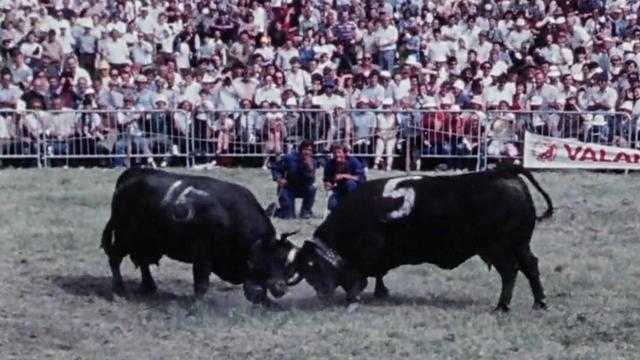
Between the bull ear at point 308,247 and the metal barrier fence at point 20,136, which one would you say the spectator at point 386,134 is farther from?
the bull ear at point 308,247

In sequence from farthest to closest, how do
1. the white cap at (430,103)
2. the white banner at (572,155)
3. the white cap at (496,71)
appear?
the white cap at (496,71) → the white cap at (430,103) → the white banner at (572,155)

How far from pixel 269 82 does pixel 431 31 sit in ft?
14.6

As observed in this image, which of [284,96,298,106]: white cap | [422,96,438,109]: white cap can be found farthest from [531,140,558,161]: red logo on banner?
[284,96,298,106]: white cap

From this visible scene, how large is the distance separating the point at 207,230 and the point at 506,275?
116 inches

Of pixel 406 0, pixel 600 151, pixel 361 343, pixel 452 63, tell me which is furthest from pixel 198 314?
pixel 406 0

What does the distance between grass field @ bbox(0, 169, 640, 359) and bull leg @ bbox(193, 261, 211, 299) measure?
0.19m

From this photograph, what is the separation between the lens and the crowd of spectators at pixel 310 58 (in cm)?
2517

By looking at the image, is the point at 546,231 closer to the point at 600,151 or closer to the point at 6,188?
the point at 600,151

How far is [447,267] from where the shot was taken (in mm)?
14500

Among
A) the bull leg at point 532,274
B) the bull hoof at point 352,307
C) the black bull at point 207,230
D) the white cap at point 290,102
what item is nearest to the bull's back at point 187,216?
the black bull at point 207,230

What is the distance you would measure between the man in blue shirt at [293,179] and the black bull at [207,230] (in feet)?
16.3

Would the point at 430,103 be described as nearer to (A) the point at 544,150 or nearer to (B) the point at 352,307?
(A) the point at 544,150

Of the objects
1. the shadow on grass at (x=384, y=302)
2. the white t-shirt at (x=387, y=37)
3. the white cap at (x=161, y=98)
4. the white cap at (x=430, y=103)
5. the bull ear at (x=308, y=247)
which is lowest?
the shadow on grass at (x=384, y=302)

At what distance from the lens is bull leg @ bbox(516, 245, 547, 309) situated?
14.2 m
